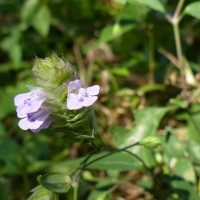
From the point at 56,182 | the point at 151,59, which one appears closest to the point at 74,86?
the point at 56,182

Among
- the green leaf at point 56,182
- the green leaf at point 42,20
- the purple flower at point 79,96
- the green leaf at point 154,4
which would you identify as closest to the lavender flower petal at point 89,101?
the purple flower at point 79,96

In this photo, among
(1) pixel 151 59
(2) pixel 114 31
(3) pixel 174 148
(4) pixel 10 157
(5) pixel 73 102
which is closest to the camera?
(5) pixel 73 102

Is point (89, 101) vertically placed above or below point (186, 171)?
above

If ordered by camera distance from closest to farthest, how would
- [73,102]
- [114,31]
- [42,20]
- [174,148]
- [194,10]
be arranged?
1. [73,102]
2. [174,148]
3. [194,10]
4. [114,31]
5. [42,20]

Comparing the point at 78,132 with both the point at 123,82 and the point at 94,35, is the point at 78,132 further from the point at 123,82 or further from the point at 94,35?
the point at 94,35

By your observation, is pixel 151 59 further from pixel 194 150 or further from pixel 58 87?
pixel 58 87

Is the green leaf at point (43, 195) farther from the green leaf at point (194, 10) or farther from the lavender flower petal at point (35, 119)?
the green leaf at point (194, 10)

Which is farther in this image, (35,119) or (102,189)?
(102,189)

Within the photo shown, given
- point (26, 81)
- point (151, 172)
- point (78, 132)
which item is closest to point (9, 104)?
point (26, 81)
